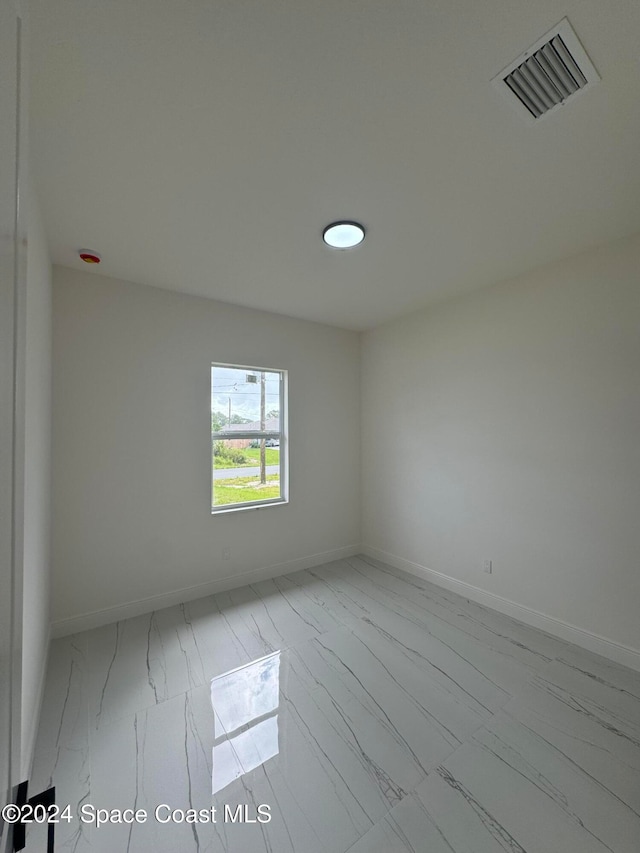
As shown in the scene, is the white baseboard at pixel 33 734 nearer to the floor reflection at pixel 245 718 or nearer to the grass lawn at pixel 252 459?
the floor reflection at pixel 245 718

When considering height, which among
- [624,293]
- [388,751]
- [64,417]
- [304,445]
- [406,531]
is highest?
[624,293]

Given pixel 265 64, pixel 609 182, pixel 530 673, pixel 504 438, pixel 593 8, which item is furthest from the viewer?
pixel 504 438

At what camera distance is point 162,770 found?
149 centimetres

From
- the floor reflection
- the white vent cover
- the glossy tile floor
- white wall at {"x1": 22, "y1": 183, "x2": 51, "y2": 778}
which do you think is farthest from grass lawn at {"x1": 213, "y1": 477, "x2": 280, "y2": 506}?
the white vent cover

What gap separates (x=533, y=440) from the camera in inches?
104

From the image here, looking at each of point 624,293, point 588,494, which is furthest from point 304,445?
point 624,293

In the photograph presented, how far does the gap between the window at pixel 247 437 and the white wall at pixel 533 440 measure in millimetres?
1279

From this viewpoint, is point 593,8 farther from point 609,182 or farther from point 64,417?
point 64,417

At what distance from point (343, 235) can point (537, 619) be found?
3.05 metres

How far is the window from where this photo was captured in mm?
3264

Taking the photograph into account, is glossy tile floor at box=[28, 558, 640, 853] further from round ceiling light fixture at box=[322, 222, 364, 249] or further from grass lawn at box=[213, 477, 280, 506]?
round ceiling light fixture at box=[322, 222, 364, 249]

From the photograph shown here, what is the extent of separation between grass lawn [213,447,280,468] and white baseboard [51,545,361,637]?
3.36 feet

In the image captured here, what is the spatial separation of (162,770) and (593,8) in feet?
10.4

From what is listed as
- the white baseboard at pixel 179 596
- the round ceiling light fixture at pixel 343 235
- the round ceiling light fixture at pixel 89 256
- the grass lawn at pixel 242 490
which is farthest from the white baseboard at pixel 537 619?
the round ceiling light fixture at pixel 89 256
